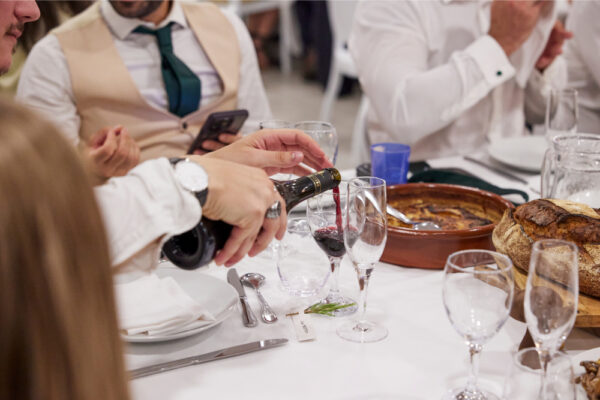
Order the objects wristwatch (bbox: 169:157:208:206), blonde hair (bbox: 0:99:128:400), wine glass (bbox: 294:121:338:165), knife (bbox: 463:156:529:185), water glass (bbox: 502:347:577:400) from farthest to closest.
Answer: knife (bbox: 463:156:529:185)
wine glass (bbox: 294:121:338:165)
wristwatch (bbox: 169:157:208:206)
water glass (bbox: 502:347:577:400)
blonde hair (bbox: 0:99:128:400)

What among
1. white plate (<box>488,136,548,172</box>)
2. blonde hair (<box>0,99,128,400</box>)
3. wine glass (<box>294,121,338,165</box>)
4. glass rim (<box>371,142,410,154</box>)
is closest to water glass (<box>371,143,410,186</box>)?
glass rim (<box>371,142,410,154</box>)

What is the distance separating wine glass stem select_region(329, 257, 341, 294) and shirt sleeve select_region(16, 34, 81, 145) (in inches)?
44.3

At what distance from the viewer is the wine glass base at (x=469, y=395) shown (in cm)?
83

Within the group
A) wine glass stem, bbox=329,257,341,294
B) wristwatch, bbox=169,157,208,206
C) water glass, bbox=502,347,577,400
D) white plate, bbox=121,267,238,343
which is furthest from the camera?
wine glass stem, bbox=329,257,341,294

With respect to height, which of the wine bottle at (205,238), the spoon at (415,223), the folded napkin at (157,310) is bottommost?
the folded napkin at (157,310)

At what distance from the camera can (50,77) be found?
1912mm

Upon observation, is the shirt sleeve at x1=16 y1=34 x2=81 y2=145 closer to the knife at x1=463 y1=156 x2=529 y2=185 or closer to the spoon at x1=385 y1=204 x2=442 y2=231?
the spoon at x1=385 y1=204 x2=442 y2=231

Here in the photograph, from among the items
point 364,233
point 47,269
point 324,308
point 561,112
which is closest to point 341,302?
point 324,308

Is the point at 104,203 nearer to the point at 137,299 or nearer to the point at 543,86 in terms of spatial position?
the point at 137,299

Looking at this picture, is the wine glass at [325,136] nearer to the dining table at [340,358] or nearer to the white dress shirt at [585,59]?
the dining table at [340,358]

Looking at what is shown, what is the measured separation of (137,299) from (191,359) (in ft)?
0.53

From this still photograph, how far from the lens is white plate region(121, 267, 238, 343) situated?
0.96m

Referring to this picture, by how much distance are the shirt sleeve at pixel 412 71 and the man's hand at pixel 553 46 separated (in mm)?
320

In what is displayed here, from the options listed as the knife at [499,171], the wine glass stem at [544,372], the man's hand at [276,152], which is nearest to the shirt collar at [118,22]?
the man's hand at [276,152]
